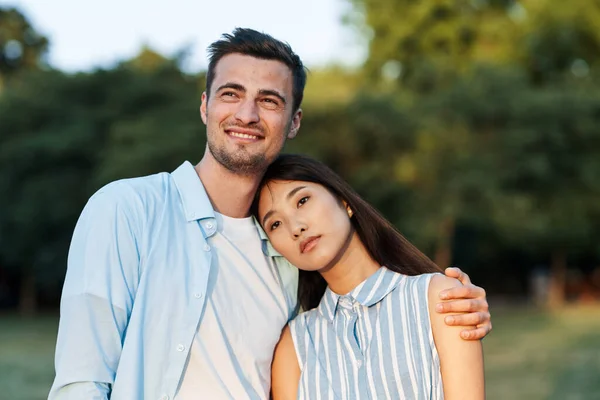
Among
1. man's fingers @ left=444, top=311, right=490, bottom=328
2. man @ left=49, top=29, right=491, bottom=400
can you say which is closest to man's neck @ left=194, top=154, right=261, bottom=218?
man @ left=49, top=29, right=491, bottom=400

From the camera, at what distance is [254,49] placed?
2.64 m

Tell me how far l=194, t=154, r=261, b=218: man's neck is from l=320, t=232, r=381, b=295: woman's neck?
41cm

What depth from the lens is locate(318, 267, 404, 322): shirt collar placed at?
102 inches

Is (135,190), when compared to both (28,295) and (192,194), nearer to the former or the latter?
(192,194)

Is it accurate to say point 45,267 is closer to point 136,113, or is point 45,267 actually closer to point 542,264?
point 136,113

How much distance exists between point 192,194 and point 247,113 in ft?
1.11

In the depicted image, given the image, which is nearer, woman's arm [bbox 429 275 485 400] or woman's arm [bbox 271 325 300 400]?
woman's arm [bbox 429 275 485 400]

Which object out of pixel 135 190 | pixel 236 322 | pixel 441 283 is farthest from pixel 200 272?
pixel 441 283

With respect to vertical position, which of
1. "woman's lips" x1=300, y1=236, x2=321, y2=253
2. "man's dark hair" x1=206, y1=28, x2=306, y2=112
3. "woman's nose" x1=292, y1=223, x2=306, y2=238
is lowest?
"woman's lips" x1=300, y1=236, x2=321, y2=253

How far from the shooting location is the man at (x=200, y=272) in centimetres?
215

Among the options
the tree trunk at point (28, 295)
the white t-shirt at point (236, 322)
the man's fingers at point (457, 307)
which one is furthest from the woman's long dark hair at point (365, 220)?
the tree trunk at point (28, 295)

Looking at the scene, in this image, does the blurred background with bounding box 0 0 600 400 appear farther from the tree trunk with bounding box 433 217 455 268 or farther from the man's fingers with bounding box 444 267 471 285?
the man's fingers with bounding box 444 267 471 285

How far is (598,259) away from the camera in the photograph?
22922 millimetres

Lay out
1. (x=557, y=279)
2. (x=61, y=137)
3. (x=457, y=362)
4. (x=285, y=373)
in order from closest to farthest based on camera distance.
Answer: (x=457, y=362) < (x=285, y=373) < (x=61, y=137) < (x=557, y=279)
